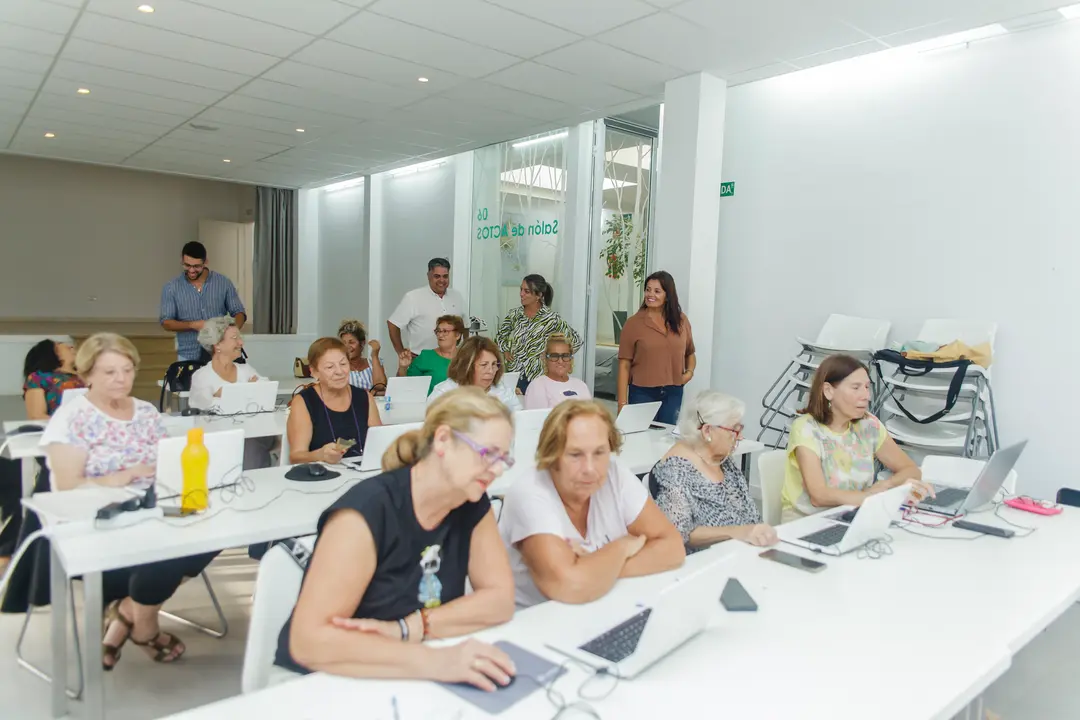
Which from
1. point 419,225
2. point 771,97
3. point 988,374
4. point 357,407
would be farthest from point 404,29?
point 419,225

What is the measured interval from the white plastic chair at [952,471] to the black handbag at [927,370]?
1006mm

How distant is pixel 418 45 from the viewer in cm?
462

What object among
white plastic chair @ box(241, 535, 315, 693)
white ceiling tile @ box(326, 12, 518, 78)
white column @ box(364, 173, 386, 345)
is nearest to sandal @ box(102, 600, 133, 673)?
white plastic chair @ box(241, 535, 315, 693)

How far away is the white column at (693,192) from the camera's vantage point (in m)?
5.01

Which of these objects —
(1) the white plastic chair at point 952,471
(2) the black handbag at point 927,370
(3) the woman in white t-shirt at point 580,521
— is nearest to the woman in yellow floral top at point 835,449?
(1) the white plastic chair at point 952,471

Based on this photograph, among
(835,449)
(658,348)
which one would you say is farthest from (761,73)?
(835,449)

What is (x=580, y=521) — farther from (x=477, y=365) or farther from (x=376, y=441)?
(x=477, y=365)

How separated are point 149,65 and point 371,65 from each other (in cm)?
155

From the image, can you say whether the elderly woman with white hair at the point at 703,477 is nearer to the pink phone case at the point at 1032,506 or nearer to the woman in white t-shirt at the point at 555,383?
the pink phone case at the point at 1032,506

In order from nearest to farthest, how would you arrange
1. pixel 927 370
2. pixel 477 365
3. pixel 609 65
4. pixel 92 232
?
pixel 477 365 → pixel 927 370 → pixel 609 65 → pixel 92 232

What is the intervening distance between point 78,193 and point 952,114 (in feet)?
36.4

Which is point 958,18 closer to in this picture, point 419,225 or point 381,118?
point 381,118

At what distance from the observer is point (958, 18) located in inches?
157

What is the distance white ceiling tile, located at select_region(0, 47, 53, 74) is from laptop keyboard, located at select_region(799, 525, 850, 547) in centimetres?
554
